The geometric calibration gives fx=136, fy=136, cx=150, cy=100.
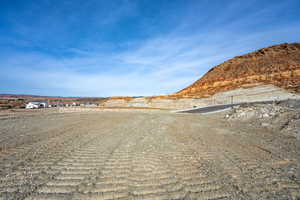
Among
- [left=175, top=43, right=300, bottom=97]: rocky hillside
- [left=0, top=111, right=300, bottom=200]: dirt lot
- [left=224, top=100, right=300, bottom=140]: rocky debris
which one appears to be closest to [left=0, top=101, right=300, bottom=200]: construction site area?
[left=0, top=111, right=300, bottom=200]: dirt lot

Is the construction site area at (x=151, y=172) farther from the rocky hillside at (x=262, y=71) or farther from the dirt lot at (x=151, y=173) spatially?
the rocky hillside at (x=262, y=71)

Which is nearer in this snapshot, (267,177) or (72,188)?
(72,188)

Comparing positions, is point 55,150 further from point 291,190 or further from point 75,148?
point 291,190

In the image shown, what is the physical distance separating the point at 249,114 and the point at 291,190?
11.5 meters

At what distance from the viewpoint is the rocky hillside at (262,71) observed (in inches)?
1661

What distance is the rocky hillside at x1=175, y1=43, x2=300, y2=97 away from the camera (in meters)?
42.2

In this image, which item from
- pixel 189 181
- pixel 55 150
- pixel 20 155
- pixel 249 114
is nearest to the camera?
pixel 189 181

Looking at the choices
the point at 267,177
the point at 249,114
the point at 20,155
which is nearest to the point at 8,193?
the point at 20,155

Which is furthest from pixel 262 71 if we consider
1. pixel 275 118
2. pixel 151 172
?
pixel 151 172

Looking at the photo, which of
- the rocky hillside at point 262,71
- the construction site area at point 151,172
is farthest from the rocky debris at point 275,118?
the rocky hillside at point 262,71

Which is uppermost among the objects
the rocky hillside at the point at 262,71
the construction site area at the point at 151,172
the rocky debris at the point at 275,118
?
the rocky hillside at the point at 262,71

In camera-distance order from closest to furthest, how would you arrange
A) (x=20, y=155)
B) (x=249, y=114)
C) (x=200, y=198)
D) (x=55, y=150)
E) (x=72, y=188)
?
(x=200, y=198)
(x=72, y=188)
(x=20, y=155)
(x=55, y=150)
(x=249, y=114)

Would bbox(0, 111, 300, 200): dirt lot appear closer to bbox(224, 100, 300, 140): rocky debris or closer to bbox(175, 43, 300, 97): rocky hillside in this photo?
bbox(224, 100, 300, 140): rocky debris

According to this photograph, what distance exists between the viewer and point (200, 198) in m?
2.53
